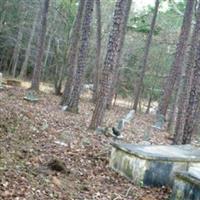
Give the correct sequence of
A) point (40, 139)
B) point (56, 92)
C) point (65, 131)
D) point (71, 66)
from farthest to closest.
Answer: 1. point (56, 92)
2. point (71, 66)
3. point (65, 131)
4. point (40, 139)

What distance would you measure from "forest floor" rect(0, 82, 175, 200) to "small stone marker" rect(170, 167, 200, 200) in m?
0.58

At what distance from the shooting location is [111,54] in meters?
11.9

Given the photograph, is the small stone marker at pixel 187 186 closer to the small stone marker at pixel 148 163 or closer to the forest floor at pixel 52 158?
the forest floor at pixel 52 158

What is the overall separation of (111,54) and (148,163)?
175 inches

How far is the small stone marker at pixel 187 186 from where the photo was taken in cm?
716

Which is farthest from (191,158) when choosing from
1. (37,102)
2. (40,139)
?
(37,102)

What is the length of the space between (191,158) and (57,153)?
300 cm

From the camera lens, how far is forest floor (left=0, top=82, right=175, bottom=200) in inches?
270

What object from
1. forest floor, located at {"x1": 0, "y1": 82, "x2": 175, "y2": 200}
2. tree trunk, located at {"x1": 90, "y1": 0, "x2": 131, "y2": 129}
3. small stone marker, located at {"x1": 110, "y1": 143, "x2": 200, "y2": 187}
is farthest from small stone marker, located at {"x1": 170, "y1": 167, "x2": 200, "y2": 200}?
tree trunk, located at {"x1": 90, "y1": 0, "x2": 131, "y2": 129}

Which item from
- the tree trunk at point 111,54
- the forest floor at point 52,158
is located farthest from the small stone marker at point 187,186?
the tree trunk at point 111,54

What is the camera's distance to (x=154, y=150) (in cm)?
920

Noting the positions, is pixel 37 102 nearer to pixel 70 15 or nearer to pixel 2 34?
pixel 70 15

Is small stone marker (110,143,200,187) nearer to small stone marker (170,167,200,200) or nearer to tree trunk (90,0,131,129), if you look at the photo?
small stone marker (170,167,200,200)

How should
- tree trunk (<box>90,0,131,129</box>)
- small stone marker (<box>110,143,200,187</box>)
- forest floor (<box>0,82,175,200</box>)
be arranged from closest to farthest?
forest floor (<box>0,82,175,200</box>) < small stone marker (<box>110,143,200,187</box>) < tree trunk (<box>90,0,131,129</box>)
